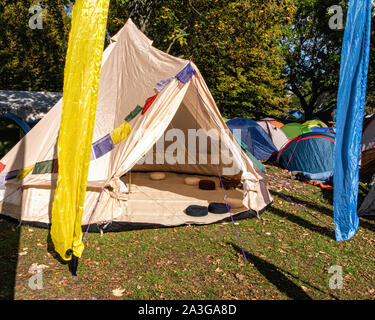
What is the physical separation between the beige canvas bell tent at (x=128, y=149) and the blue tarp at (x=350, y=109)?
232 cm

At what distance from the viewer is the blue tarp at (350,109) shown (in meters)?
3.56

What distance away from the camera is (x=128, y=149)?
5609mm

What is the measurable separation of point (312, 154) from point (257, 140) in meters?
3.01

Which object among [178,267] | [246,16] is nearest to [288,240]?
[178,267]

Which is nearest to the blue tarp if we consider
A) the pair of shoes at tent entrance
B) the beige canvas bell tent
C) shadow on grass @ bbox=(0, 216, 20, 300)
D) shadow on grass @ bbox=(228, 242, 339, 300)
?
shadow on grass @ bbox=(228, 242, 339, 300)

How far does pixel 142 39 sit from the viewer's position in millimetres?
7078

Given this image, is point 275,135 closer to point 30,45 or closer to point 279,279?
point 279,279

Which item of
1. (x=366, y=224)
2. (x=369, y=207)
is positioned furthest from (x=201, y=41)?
(x=366, y=224)

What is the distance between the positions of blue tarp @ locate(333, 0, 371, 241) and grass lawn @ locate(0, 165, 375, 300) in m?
1.02

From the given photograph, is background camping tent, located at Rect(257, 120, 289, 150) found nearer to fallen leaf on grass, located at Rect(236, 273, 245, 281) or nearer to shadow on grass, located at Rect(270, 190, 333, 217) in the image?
shadow on grass, located at Rect(270, 190, 333, 217)

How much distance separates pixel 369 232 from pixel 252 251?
2568 millimetres

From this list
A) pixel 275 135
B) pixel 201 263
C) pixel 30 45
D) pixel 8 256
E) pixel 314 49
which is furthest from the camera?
pixel 314 49

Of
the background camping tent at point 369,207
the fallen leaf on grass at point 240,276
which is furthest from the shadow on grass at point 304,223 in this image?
the fallen leaf on grass at point 240,276

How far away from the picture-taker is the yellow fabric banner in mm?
3746
